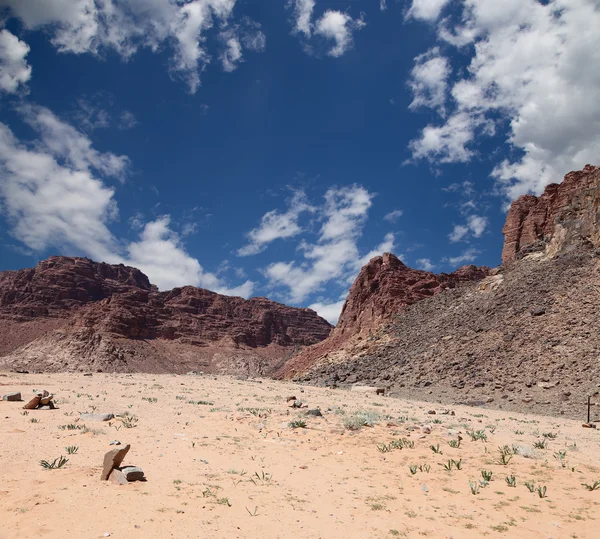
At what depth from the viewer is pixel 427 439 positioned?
10414 millimetres

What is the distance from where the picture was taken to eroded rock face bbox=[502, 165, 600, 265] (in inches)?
1508

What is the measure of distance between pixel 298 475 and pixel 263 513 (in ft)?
6.43

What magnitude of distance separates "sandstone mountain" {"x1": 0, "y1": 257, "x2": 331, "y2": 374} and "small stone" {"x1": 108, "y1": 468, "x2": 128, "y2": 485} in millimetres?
74912

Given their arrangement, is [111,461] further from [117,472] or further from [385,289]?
[385,289]

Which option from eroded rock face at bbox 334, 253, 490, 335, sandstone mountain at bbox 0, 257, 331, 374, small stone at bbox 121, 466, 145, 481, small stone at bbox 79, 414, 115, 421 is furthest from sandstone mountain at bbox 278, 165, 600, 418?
sandstone mountain at bbox 0, 257, 331, 374

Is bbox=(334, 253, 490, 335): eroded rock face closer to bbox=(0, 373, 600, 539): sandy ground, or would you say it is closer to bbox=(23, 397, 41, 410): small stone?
bbox=(0, 373, 600, 539): sandy ground

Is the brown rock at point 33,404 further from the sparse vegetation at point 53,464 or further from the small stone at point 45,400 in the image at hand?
the sparse vegetation at point 53,464

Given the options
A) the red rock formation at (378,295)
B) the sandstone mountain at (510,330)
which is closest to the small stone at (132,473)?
the sandstone mountain at (510,330)

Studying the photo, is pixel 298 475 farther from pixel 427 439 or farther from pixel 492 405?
pixel 492 405

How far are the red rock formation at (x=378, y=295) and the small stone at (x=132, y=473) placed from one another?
51.9 metres

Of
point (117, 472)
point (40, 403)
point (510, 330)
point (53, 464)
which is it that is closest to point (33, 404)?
point (40, 403)

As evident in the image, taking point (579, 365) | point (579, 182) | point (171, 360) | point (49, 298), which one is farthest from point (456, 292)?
point (49, 298)

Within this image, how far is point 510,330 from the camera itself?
A: 31.3m

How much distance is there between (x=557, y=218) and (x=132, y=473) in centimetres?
4893
